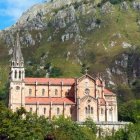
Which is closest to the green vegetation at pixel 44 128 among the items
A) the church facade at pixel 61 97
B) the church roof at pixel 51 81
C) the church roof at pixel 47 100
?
the church facade at pixel 61 97

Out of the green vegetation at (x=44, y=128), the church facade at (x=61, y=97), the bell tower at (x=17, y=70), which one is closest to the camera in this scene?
the green vegetation at (x=44, y=128)

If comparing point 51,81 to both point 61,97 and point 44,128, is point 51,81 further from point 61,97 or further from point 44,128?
point 44,128

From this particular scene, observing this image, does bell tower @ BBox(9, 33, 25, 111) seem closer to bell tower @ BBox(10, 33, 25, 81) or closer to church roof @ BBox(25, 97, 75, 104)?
bell tower @ BBox(10, 33, 25, 81)

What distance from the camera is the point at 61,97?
497 ft

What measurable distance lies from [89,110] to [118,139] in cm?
3025

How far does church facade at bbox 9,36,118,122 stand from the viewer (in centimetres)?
14588

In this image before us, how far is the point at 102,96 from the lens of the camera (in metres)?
152

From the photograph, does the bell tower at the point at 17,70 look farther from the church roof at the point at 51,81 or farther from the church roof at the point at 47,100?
the church roof at the point at 47,100

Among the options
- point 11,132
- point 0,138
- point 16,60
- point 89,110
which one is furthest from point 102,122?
point 0,138

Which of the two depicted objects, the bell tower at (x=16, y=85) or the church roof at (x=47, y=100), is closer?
the bell tower at (x=16, y=85)

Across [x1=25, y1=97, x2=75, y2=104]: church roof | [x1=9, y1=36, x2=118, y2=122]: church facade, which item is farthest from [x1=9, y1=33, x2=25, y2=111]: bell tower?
[x1=25, y1=97, x2=75, y2=104]: church roof

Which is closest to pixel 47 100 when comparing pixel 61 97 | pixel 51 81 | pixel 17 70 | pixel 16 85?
pixel 61 97

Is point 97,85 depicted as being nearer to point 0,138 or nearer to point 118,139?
point 118,139

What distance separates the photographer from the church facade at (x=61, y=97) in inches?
5743
